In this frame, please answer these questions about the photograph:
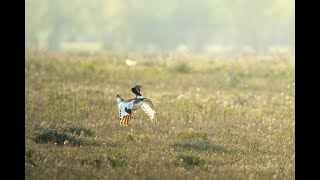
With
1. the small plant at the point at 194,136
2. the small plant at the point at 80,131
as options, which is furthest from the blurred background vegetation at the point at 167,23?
the small plant at the point at 194,136

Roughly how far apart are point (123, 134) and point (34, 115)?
14.3ft

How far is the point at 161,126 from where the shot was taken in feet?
54.4

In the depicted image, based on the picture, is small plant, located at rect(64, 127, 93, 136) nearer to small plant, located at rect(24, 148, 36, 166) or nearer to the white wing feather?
the white wing feather

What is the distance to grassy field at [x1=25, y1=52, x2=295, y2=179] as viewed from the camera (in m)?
11.6

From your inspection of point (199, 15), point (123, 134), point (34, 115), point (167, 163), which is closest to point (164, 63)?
point (34, 115)

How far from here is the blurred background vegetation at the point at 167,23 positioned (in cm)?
10700

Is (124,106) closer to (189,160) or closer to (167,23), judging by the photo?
(189,160)

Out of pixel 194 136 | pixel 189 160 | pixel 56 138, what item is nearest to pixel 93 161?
pixel 189 160

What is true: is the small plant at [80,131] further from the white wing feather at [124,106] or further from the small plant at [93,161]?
the small plant at [93,161]

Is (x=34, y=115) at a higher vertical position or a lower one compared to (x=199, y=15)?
lower

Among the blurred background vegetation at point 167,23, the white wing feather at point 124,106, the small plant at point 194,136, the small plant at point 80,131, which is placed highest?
the blurred background vegetation at point 167,23

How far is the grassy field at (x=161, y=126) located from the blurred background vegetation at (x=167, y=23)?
75.7m
